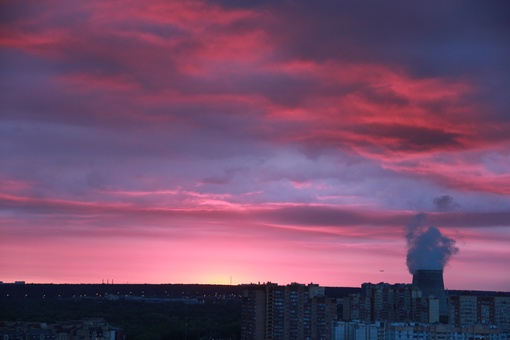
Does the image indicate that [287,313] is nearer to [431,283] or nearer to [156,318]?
[156,318]

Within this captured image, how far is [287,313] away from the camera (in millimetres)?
31547

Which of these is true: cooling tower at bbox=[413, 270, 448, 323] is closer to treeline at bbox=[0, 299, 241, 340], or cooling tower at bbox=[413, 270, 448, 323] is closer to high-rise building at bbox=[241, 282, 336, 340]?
treeline at bbox=[0, 299, 241, 340]

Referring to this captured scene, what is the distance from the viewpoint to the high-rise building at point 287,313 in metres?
31.0

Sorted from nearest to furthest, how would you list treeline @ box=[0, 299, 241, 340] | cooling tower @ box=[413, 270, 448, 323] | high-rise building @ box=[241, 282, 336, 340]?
high-rise building @ box=[241, 282, 336, 340] < treeline @ box=[0, 299, 241, 340] < cooling tower @ box=[413, 270, 448, 323]

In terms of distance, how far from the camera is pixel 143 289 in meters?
96.3

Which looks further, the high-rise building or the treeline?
the treeline

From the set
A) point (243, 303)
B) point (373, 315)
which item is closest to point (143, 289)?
point (373, 315)

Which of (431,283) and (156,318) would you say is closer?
(431,283)

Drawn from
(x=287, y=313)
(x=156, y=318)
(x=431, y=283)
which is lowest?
(x=156, y=318)

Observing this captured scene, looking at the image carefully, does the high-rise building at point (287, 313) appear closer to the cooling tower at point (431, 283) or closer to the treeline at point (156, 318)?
the treeline at point (156, 318)

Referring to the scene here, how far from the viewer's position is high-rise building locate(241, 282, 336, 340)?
3103cm

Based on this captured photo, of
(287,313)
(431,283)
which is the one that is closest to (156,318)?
(287,313)

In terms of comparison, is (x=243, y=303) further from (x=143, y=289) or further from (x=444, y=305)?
(x=143, y=289)

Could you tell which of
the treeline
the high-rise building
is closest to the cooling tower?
the treeline
